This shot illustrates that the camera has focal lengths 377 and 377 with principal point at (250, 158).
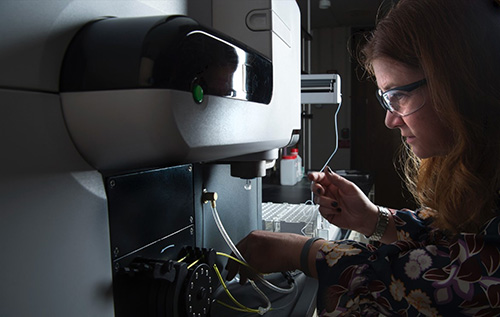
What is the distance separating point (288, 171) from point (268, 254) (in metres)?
1.61

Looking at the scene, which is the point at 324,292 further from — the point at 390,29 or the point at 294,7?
the point at 294,7

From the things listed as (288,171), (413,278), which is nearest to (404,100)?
(413,278)

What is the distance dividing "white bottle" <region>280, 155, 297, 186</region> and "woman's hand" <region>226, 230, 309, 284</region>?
5.13ft

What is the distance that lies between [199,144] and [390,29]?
56 cm

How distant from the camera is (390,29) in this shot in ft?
2.63

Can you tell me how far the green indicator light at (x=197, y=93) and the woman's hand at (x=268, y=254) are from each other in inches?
19.1

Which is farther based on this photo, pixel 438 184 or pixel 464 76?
pixel 438 184

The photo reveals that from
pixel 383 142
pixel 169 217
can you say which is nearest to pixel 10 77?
pixel 169 217

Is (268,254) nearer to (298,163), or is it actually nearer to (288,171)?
(288,171)

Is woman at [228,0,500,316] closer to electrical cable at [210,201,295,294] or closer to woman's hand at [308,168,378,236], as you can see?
electrical cable at [210,201,295,294]

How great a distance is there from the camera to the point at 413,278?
0.70 metres

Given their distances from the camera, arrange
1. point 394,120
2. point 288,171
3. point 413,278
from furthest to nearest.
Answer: point 288,171, point 394,120, point 413,278

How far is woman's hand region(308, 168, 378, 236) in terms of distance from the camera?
3.66ft

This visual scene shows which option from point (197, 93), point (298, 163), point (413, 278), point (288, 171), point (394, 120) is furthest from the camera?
point (298, 163)
